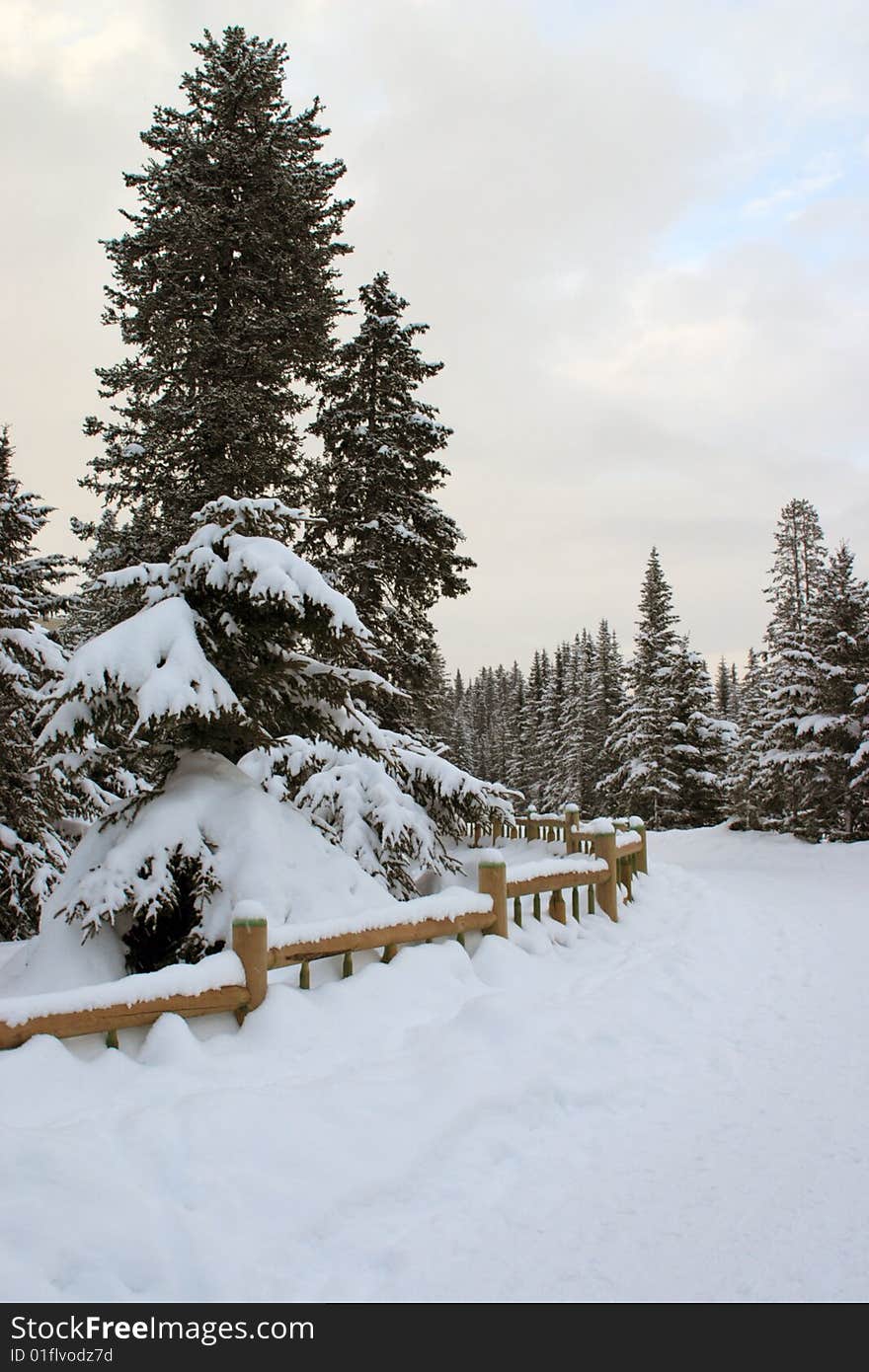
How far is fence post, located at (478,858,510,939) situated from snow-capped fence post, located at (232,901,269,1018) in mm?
2412

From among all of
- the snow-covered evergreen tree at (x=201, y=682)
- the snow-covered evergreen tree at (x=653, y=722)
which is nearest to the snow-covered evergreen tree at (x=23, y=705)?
the snow-covered evergreen tree at (x=201, y=682)

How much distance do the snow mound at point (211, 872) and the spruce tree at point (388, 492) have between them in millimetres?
7814

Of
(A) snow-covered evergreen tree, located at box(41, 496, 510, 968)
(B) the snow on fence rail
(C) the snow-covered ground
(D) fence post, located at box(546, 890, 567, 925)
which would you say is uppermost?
Result: (A) snow-covered evergreen tree, located at box(41, 496, 510, 968)

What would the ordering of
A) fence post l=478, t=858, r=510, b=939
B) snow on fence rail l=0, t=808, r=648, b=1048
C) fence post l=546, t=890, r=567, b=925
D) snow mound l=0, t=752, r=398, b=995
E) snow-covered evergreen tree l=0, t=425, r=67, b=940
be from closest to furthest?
snow on fence rail l=0, t=808, r=648, b=1048, snow mound l=0, t=752, r=398, b=995, fence post l=478, t=858, r=510, b=939, fence post l=546, t=890, r=567, b=925, snow-covered evergreen tree l=0, t=425, r=67, b=940

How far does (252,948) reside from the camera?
466 centimetres

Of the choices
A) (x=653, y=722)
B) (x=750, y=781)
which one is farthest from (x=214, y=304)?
(x=653, y=722)

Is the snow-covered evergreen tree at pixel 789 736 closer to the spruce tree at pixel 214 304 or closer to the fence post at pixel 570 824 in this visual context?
the fence post at pixel 570 824

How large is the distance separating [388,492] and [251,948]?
36.7 feet

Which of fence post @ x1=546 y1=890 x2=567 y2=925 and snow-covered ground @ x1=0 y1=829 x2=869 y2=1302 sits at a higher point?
fence post @ x1=546 y1=890 x2=567 y2=925

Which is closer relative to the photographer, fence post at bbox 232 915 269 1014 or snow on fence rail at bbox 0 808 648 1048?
snow on fence rail at bbox 0 808 648 1048

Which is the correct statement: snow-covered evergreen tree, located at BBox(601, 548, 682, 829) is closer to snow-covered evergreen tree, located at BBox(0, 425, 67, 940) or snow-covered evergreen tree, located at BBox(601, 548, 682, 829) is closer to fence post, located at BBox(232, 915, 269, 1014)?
snow-covered evergreen tree, located at BBox(0, 425, 67, 940)

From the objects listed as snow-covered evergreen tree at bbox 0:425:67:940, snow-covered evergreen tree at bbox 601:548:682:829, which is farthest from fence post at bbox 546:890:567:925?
snow-covered evergreen tree at bbox 601:548:682:829

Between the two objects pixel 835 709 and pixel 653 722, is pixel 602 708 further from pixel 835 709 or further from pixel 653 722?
pixel 835 709

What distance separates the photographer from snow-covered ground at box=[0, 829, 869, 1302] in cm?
283
